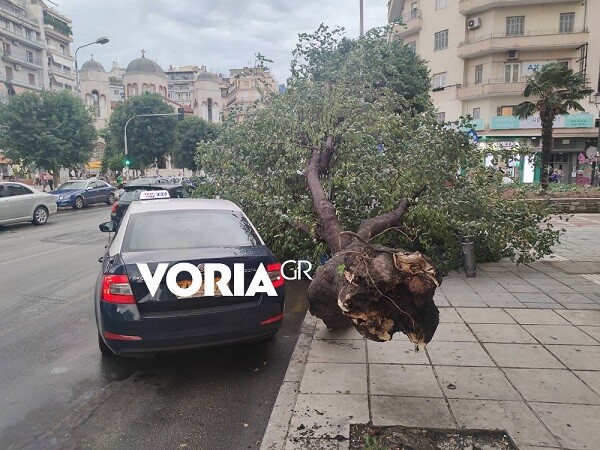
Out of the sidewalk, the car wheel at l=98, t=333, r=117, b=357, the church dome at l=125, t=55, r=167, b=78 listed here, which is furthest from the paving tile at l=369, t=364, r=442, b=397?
the church dome at l=125, t=55, r=167, b=78

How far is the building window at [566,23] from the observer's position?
3278 centimetres

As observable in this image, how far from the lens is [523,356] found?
408cm

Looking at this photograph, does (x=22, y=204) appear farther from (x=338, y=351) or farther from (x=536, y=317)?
(x=536, y=317)

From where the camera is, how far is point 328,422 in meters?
3.10

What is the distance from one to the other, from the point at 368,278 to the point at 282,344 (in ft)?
6.73

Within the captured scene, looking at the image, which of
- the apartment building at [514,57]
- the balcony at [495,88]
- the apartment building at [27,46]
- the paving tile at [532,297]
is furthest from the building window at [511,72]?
the apartment building at [27,46]

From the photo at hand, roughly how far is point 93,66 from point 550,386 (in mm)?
95612

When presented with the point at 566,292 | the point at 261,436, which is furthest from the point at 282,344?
the point at 566,292

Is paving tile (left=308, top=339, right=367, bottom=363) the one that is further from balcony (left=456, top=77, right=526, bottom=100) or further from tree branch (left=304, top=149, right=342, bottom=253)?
balcony (left=456, top=77, right=526, bottom=100)

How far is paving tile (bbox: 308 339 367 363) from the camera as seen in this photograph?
13.6ft

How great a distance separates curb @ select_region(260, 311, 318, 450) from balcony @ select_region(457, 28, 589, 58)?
1368 inches

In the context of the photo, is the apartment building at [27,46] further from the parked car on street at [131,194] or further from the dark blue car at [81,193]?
the parked car on street at [131,194]

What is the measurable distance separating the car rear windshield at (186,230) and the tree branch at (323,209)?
2.96ft

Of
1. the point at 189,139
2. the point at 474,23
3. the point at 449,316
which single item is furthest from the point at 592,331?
the point at 189,139
